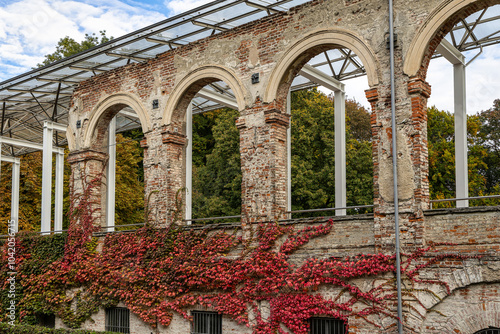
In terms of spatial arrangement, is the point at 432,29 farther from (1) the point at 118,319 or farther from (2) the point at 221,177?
(2) the point at 221,177

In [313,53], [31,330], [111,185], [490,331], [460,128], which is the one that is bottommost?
[31,330]

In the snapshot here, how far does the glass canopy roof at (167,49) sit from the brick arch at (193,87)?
1090 mm

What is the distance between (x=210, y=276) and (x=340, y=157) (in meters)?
5.73

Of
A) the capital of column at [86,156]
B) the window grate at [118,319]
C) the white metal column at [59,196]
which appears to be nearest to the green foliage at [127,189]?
the white metal column at [59,196]

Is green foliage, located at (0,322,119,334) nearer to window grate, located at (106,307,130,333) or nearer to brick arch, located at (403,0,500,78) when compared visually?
window grate, located at (106,307,130,333)

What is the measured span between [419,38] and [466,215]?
3.41 m

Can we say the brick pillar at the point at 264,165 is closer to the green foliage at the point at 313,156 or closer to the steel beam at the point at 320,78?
the steel beam at the point at 320,78

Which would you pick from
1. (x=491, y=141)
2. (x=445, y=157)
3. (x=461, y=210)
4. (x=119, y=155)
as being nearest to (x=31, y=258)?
(x=461, y=210)

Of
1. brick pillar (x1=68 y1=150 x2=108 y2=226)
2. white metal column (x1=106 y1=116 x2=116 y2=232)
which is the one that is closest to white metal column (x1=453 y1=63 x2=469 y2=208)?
brick pillar (x1=68 y1=150 x2=108 y2=226)

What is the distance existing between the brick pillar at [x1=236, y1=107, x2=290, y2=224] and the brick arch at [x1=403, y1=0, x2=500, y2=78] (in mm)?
3294

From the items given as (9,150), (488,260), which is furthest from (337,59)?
(9,150)

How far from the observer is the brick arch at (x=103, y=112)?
50.3ft

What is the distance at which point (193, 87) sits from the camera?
14086mm

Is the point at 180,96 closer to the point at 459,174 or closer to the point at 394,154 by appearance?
the point at 394,154
